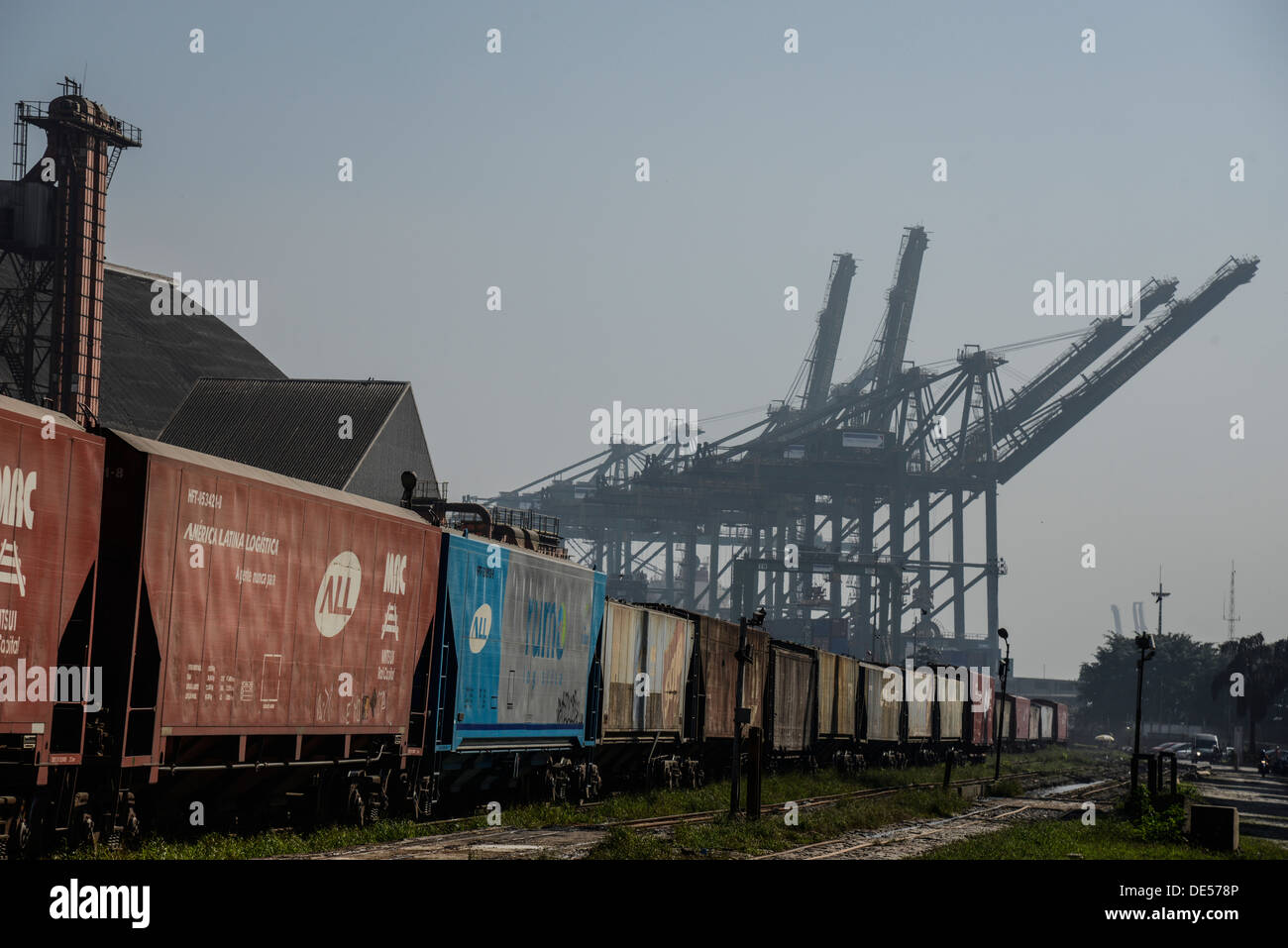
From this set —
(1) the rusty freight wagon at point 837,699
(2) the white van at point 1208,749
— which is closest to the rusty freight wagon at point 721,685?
(1) the rusty freight wagon at point 837,699

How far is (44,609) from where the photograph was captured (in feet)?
42.2

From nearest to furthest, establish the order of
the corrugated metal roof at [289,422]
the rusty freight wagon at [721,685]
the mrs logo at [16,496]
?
1. the mrs logo at [16,496]
2. the rusty freight wagon at [721,685]
3. the corrugated metal roof at [289,422]

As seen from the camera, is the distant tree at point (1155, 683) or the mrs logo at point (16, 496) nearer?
the mrs logo at point (16, 496)

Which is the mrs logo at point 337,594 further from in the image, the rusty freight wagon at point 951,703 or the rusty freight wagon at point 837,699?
the rusty freight wagon at point 951,703

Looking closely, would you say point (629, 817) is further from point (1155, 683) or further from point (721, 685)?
point (1155, 683)

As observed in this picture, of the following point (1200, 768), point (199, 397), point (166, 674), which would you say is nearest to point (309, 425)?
point (199, 397)

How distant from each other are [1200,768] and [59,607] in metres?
67.6

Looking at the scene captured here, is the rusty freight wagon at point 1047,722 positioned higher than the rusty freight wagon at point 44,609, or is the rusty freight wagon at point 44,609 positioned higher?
the rusty freight wagon at point 44,609

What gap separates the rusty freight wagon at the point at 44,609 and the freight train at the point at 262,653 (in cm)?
2

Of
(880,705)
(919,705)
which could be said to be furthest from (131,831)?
(919,705)

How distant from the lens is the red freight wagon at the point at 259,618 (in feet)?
46.6

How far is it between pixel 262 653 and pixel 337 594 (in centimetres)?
178

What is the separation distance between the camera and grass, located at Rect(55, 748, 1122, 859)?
15531 millimetres
